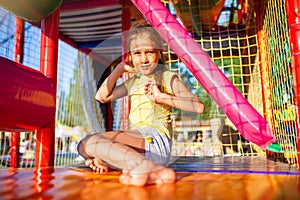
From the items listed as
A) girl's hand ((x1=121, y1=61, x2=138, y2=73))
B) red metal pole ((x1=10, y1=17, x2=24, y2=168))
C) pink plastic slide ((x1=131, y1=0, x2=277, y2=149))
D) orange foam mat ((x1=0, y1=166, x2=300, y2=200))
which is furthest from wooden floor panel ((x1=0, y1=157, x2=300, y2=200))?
red metal pole ((x1=10, y1=17, x2=24, y2=168))

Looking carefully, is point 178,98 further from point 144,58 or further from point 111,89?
point 111,89

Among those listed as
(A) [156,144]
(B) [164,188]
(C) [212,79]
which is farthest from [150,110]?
(B) [164,188]

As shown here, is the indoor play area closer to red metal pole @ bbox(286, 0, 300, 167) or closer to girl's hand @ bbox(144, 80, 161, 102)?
red metal pole @ bbox(286, 0, 300, 167)

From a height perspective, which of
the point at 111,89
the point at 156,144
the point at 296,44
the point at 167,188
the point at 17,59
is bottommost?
the point at 167,188

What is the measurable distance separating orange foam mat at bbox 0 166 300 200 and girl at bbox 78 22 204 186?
73 mm

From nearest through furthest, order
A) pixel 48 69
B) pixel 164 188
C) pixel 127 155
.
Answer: pixel 164 188 < pixel 127 155 < pixel 48 69

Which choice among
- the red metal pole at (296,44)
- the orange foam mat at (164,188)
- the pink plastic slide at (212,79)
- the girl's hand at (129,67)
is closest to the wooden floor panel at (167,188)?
the orange foam mat at (164,188)

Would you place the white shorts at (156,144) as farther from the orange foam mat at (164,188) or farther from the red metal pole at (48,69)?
the red metal pole at (48,69)

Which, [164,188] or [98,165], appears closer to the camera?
[164,188]

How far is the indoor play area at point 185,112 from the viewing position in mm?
739

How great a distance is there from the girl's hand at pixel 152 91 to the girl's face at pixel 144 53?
0.22ft

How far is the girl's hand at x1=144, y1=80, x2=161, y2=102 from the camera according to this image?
0.89 meters

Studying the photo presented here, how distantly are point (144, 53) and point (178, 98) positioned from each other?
0.18m

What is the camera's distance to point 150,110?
982 mm
